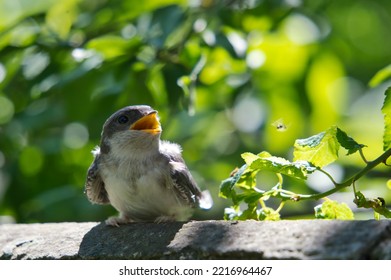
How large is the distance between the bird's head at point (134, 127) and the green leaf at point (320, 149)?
1.26m

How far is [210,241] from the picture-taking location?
289 cm

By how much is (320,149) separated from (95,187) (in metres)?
1.64

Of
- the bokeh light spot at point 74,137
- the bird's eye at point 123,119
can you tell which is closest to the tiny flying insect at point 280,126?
the bird's eye at point 123,119

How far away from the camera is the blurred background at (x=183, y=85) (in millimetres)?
4891

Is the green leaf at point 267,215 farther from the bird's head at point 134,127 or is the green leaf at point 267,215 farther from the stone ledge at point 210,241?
the bird's head at point 134,127

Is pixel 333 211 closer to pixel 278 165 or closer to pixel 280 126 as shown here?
pixel 278 165

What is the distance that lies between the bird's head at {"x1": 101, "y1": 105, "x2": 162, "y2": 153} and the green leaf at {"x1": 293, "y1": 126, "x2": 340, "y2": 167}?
1264mm

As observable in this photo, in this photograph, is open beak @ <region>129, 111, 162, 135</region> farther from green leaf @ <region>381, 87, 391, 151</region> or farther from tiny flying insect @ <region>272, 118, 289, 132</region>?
green leaf @ <region>381, 87, 391, 151</region>

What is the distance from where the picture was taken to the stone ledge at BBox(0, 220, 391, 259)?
254 centimetres

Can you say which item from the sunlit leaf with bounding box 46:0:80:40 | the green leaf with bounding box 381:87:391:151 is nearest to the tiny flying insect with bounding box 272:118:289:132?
the green leaf with bounding box 381:87:391:151

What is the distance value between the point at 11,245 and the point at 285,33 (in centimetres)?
368

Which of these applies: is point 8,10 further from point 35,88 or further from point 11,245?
point 11,245

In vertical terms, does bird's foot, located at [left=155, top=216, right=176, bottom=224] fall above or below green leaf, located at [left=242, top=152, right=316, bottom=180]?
below

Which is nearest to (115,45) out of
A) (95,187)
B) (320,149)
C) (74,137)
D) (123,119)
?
(123,119)
